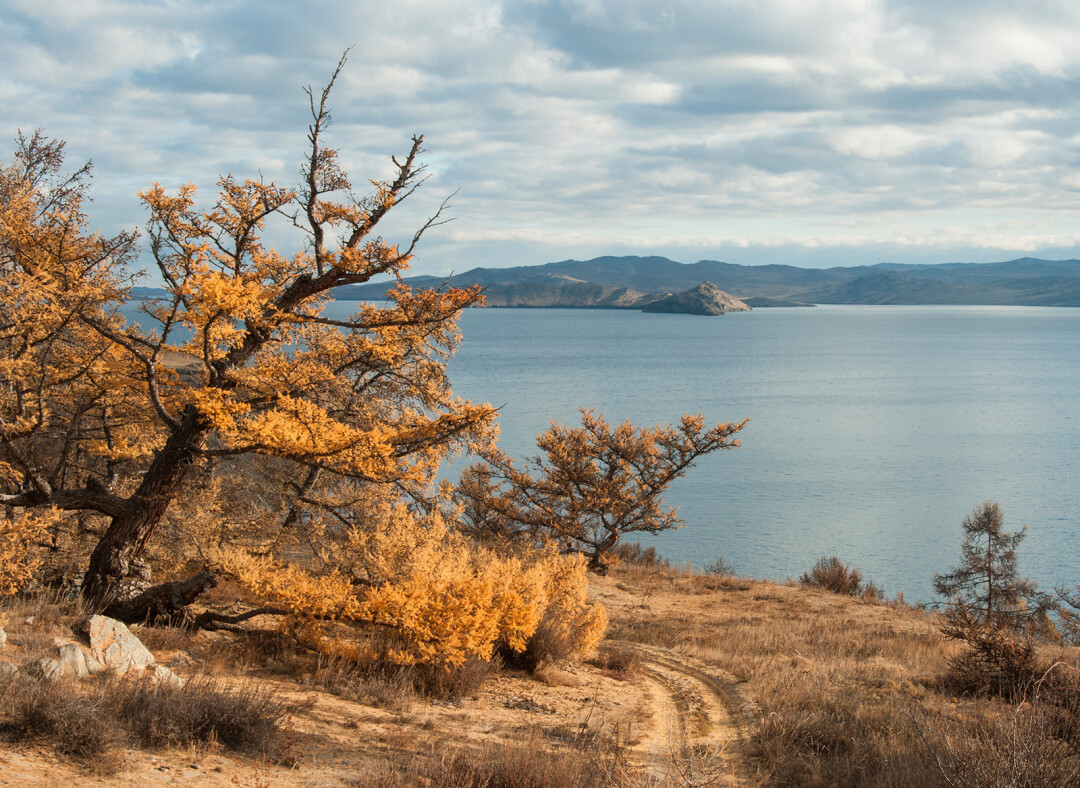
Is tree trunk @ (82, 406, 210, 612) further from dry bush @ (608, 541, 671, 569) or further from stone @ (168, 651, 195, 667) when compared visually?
dry bush @ (608, 541, 671, 569)

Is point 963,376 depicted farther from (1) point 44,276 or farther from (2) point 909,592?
(1) point 44,276

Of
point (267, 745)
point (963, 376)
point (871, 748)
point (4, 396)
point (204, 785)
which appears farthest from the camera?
point (963, 376)

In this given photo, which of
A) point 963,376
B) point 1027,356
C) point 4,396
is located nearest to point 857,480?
point 4,396

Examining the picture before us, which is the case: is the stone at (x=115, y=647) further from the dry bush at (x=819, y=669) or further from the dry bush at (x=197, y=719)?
the dry bush at (x=819, y=669)

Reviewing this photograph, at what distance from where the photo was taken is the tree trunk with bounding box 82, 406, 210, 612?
927 centimetres

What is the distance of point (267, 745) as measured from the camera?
6008mm

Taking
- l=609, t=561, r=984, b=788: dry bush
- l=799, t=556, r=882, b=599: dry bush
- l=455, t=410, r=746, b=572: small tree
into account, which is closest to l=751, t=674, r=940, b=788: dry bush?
l=609, t=561, r=984, b=788: dry bush

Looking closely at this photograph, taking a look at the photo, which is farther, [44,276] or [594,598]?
[594,598]

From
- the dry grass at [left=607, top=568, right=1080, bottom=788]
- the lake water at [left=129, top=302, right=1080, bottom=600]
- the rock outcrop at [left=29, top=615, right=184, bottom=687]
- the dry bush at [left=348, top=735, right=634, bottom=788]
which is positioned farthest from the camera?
the lake water at [left=129, top=302, right=1080, bottom=600]

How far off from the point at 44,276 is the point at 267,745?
5427 millimetres

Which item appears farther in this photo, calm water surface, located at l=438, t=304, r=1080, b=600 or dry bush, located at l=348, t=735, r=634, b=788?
calm water surface, located at l=438, t=304, r=1080, b=600

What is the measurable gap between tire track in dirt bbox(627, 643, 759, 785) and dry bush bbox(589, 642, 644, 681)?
0.64ft

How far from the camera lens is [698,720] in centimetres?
894

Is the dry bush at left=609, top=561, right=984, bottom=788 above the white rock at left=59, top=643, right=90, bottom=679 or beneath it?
beneath
